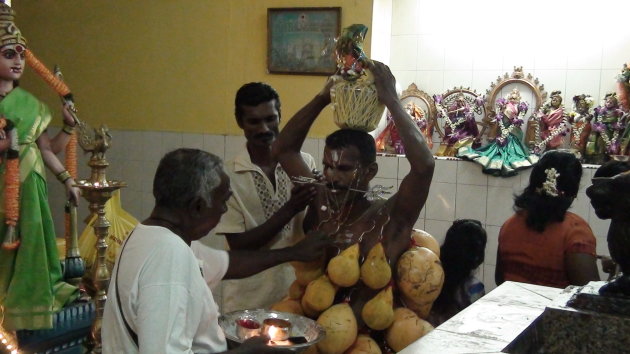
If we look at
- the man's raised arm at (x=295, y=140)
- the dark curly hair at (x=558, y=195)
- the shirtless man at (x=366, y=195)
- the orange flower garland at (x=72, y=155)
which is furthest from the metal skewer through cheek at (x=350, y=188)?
the orange flower garland at (x=72, y=155)

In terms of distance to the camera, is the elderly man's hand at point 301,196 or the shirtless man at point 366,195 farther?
the elderly man's hand at point 301,196

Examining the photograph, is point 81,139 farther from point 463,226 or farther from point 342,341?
point 463,226

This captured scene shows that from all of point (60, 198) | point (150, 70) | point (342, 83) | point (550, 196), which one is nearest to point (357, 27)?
point (342, 83)

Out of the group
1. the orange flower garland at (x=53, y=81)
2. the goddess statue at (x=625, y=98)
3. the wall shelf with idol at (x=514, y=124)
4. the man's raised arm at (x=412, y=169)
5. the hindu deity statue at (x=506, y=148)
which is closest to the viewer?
the man's raised arm at (x=412, y=169)

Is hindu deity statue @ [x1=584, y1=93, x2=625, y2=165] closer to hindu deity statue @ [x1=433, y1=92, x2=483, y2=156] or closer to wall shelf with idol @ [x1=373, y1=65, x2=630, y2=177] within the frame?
wall shelf with idol @ [x1=373, y1=65, x2=630, y2=177]

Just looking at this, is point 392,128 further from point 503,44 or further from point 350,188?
point 350,188

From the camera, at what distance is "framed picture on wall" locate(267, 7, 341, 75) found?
4578 mm

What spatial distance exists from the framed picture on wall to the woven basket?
2446 millimetres

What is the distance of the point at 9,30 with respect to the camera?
10.8 feet

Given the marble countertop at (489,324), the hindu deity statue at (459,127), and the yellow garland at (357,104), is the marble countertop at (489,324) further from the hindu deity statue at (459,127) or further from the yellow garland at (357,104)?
the hindu deity statue at (459,127)

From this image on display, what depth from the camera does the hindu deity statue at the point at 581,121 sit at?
4.13 meters

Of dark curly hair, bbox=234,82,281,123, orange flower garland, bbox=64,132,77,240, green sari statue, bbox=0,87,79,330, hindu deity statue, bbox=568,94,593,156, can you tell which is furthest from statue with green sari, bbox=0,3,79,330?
hindu deity statue, bbox=568,94,593,156

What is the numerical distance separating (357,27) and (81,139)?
3.63ft

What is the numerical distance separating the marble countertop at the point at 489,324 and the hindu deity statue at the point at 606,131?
2.08m
